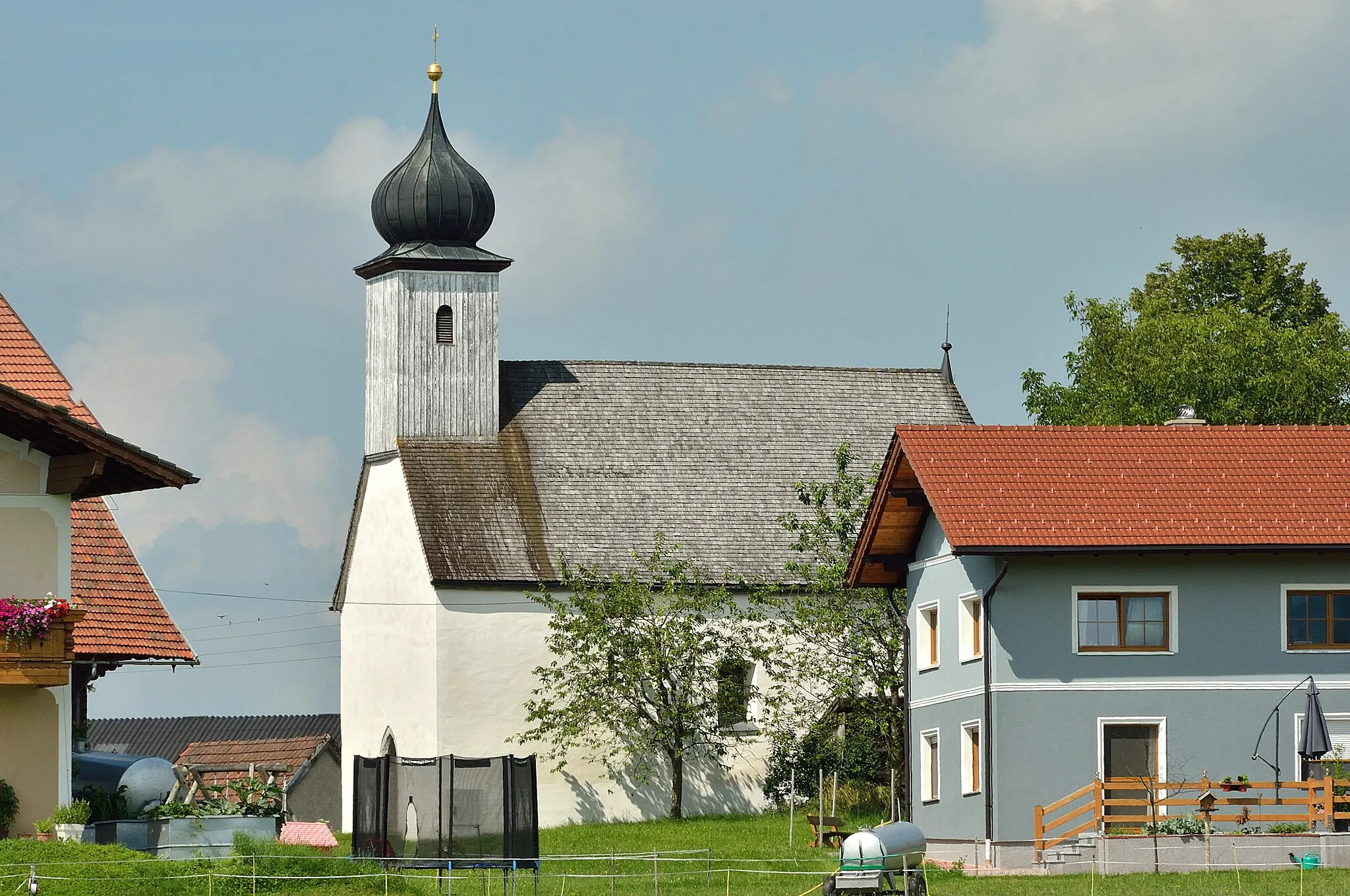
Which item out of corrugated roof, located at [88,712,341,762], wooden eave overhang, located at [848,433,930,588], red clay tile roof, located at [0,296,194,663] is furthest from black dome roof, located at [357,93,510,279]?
corrugated roof, located at [88,712,341,762]

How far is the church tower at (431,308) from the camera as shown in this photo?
51312 millimetres

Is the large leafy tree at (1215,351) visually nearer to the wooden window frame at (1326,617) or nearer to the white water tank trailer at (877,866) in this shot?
the wooden window frame at (1326,617)

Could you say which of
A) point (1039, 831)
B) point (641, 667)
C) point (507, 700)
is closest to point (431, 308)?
point (507, 700)

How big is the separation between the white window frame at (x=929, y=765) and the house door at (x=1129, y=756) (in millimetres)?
3733

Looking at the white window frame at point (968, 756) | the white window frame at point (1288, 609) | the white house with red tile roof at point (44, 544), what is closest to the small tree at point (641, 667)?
the white window frame at point (968, 756)

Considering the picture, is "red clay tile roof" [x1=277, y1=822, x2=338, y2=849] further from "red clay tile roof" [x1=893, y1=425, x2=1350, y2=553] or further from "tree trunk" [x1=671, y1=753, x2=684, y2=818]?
"tree trunk" [x1=671, y1=753, x2=684, y2=818]

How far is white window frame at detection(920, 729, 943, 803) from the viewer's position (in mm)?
38031

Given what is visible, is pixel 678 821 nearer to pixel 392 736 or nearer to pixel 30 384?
pixel 392 736

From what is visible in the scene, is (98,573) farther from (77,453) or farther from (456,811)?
(456,811)

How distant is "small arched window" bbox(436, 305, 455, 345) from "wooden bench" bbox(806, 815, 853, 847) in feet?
54.3

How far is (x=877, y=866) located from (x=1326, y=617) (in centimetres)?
1082

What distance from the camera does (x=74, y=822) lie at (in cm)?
2659

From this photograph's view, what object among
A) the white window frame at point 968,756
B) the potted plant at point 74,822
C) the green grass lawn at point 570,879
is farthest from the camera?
the white window frame at point 968,756

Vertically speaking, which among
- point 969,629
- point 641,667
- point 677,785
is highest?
point 969,629
